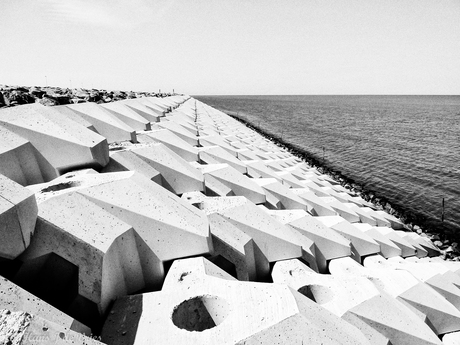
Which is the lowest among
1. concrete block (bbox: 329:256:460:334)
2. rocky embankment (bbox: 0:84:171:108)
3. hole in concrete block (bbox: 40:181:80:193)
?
concrete block (bbox: 329:256:460:334)

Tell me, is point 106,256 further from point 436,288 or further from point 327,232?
point 436,288

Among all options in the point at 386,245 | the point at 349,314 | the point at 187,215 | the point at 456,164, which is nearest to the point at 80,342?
the point at 187,215

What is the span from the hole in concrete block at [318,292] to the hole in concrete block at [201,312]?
60.2 inches

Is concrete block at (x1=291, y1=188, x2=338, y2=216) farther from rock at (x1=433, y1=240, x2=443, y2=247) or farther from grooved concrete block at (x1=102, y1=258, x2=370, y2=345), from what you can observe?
grooved concrete block at (x1=102, y1=258, x2=370, y2=345)

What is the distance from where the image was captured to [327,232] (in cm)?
586

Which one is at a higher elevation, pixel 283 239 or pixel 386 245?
pixel 283 239

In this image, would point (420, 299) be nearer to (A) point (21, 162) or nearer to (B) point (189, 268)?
(B) point (189, 268)

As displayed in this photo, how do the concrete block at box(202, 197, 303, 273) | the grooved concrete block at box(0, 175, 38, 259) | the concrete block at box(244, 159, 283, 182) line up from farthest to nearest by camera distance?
the concrete block at box(244, 159, 283, 182) → the concrete block at box(202, 197, 303, 273) → the grooved concrete block at box(0, 175, 38, 259)

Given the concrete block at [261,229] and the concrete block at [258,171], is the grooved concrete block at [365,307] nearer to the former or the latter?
the concrete block at [261,229]

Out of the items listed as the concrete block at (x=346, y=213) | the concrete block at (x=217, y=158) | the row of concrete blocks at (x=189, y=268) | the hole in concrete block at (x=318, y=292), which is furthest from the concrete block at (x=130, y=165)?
the concrete block at (x=346, y=213)

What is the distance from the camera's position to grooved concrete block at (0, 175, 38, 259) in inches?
83.2

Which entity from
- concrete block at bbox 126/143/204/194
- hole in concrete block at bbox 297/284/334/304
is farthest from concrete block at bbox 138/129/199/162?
hole in concrete block at bbox 297/284/334/304

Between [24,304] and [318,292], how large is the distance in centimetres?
337

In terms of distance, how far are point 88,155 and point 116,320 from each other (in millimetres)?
2725
